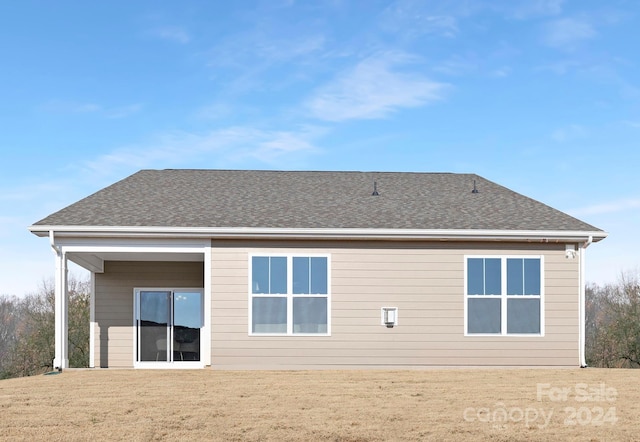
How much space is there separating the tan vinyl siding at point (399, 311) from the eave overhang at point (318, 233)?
0.25 meters

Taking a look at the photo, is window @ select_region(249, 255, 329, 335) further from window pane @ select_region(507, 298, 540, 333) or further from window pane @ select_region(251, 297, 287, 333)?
window pane @ select_region(507, 298, 540, 333)

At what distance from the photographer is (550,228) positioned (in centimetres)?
1648

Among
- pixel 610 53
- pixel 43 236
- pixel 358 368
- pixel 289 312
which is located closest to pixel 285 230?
pixel 289 312

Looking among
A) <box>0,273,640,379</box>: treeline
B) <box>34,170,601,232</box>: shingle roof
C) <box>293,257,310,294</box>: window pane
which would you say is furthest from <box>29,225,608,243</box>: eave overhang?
<box>0,273,640,379</box>: treeline

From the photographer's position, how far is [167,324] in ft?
63.8

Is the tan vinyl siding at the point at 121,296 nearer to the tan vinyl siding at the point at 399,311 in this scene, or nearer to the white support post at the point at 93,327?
the white support post at the point at 93,327

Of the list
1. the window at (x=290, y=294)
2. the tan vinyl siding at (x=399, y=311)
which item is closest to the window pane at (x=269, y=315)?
the window at (x=290, y=294)

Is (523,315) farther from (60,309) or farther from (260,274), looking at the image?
(60,309)

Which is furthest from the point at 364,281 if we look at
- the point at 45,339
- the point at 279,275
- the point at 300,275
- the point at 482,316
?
the point at 45,339

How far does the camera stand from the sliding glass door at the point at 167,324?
63.4 ft

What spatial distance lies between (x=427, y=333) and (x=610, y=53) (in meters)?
8.24

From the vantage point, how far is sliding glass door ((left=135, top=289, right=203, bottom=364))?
1931 centimetres

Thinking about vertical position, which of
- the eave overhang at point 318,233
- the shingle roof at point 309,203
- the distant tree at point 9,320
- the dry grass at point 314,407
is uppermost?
the shingle roof at point 309,203

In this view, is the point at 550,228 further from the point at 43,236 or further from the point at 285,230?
the point at 43,236
